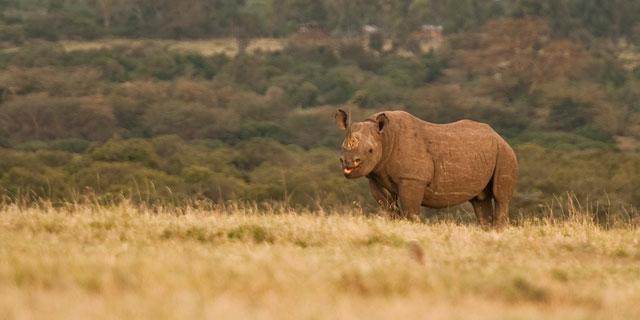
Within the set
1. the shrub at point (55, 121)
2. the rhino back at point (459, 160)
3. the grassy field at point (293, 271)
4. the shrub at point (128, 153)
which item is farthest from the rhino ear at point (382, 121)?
the shrub at point (55, 121)

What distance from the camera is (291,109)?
61500 millimetres

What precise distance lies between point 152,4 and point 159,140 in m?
37.2

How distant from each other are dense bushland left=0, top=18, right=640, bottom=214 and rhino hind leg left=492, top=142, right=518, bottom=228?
12.7 metres

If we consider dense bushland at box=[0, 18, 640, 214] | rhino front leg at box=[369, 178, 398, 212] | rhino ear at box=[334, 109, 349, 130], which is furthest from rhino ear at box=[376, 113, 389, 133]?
dense bushland at box=[0, 18, 640, 214]

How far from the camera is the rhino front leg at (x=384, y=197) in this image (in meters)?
15.1

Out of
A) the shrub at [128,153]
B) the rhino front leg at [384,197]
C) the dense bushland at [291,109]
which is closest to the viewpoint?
the rhino front leg at [384,197]

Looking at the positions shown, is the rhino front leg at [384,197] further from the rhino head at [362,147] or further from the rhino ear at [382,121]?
the rhino ear at [382,121]

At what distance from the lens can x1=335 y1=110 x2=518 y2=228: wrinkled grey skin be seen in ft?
48.0

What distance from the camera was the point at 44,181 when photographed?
29938 mm

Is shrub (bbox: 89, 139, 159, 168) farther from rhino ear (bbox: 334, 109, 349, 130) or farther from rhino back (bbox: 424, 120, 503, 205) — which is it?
rhino ear (bbox: 334, 109, 349, 130)


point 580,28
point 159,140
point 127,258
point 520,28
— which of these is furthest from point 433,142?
point 580,28

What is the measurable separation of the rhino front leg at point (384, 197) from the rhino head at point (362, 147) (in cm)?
59

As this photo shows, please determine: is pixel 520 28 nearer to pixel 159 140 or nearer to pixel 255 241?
pixel 159 140

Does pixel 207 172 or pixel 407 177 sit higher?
pixel 407 177
